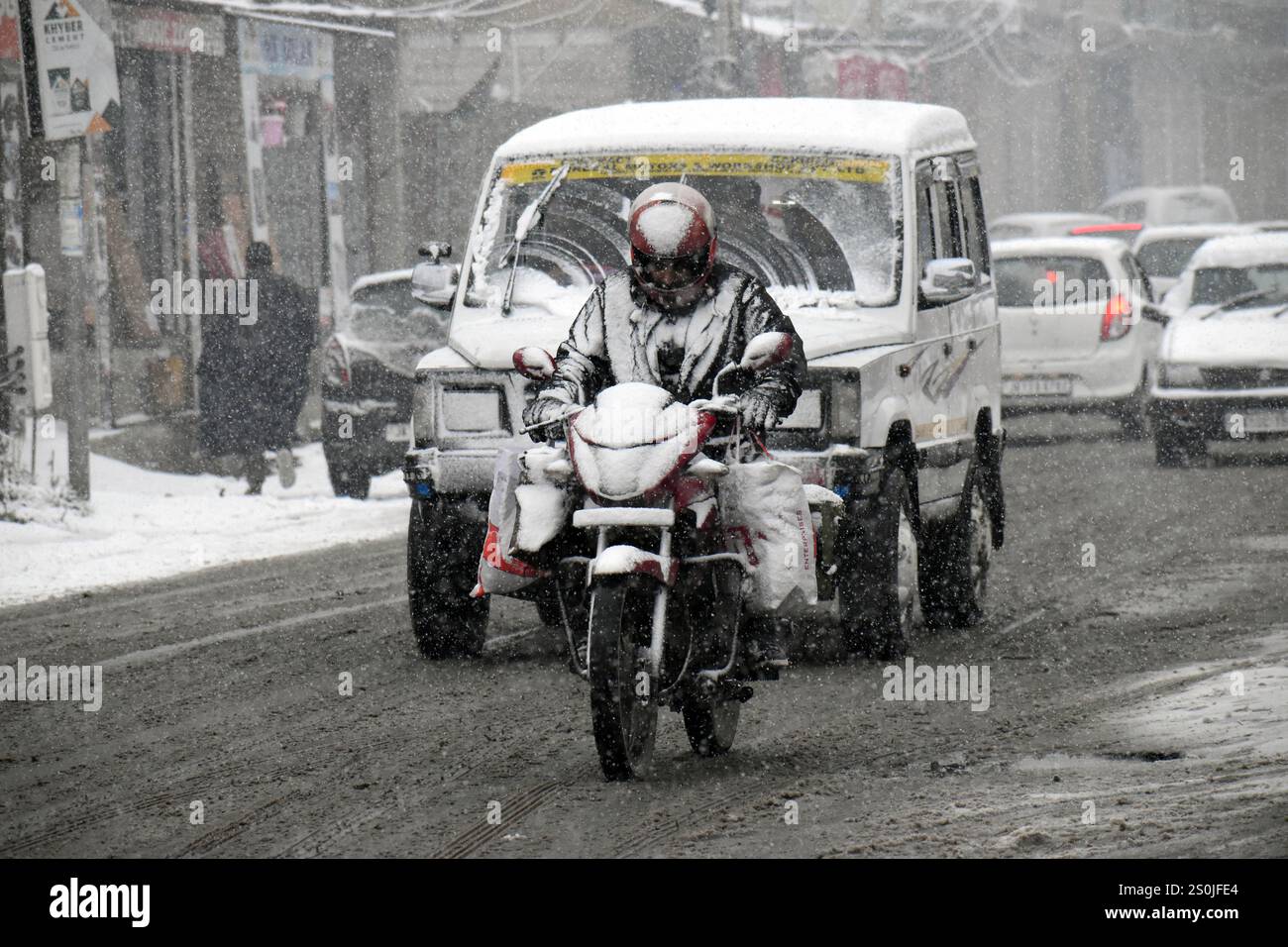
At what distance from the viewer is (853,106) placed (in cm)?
1073

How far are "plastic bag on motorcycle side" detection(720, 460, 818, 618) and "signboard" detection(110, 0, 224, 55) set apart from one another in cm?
Answer: 1584

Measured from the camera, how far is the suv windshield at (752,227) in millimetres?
10109

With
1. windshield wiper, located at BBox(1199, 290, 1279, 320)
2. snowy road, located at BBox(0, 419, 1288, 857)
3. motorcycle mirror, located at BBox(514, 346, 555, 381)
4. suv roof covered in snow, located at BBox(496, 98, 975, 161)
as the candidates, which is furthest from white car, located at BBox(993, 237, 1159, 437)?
motorcycle mirror, located at BBox(514, 346, 555, 381)

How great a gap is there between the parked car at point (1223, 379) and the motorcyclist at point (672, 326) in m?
11.5

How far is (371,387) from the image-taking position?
58.2ft

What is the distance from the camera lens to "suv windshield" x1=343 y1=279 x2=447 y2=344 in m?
18.1

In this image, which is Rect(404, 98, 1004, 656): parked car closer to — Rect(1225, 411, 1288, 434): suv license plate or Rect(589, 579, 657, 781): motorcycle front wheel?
Rect(589, 579, 657, 781): motorcycle front wheel

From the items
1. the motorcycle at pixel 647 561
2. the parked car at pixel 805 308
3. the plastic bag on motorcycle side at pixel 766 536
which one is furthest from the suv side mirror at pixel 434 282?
the plastic bag on motorcycle side at pixel 766 536

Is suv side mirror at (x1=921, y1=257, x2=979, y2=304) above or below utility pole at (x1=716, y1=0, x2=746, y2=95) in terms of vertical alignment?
below

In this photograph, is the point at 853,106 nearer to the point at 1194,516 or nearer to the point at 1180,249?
the point at 1194,516

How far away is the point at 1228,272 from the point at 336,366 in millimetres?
7328

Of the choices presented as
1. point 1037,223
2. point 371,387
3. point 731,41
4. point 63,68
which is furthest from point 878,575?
point 1037,223

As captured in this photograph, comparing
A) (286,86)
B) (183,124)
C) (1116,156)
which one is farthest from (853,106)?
(1116,156)
